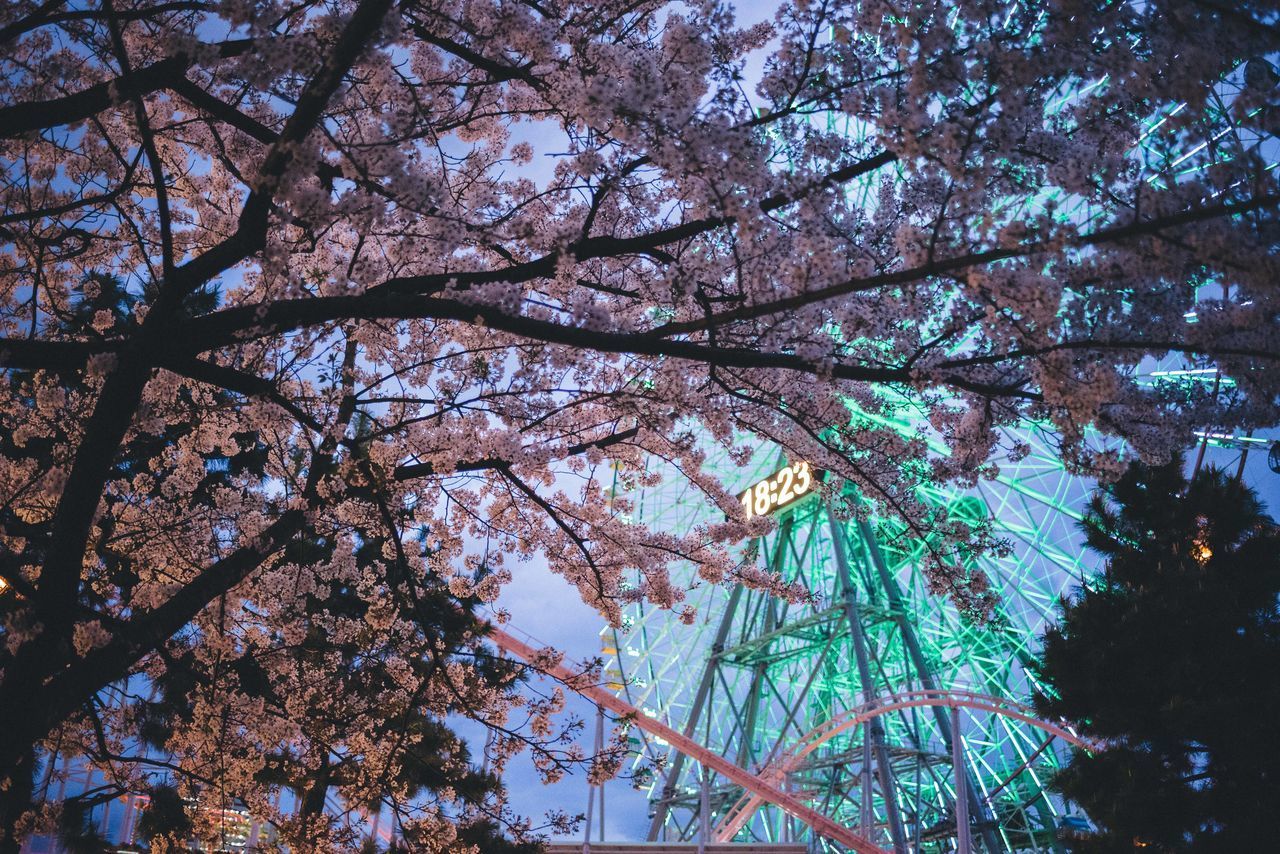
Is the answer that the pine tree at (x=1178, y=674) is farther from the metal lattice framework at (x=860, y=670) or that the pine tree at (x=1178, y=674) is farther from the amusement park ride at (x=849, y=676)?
the metal lattice framework at (x=860, y=670)

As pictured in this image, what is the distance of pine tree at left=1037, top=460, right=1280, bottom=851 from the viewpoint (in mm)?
8625

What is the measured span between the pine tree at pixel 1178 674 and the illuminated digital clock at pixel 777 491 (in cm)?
1240

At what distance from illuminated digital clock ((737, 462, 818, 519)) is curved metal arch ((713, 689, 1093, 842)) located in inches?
258

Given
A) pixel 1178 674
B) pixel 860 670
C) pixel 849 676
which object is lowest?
pixel 1178 674

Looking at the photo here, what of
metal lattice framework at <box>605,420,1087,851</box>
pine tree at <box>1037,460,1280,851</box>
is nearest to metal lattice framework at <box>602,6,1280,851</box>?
metal lattice framework at <box>605,420,1087,851</box>

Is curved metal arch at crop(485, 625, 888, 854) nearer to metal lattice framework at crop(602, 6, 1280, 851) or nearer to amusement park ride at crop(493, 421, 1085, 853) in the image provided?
amusement park ride at crop(493, 421, 1085, 853)

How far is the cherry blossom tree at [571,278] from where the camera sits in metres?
3.46

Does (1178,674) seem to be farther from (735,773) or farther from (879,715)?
(879,715)

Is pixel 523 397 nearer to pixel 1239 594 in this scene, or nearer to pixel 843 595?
pixel 1239 594

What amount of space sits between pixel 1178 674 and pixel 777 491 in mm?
15480

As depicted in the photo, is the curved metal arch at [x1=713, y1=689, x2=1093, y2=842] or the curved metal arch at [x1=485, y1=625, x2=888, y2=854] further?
the curved metal arch at [x1=485, y1=625, x2=888, y2=854]

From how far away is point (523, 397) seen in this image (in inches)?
222

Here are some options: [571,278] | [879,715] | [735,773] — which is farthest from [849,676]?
[571,278]

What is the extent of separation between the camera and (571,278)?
17.1ft
